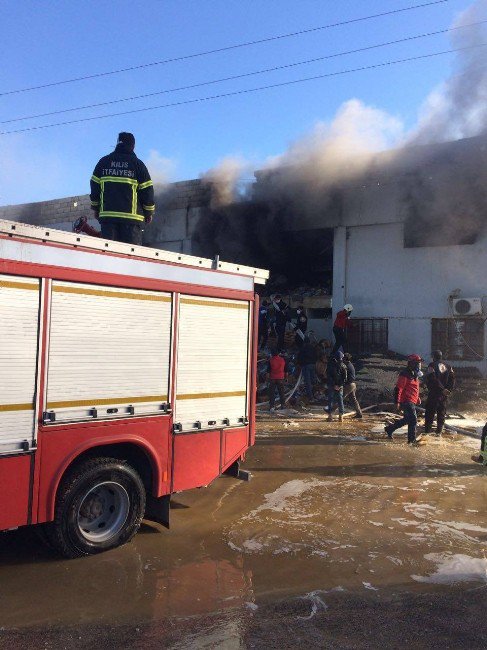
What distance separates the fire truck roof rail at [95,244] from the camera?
12.1 feet

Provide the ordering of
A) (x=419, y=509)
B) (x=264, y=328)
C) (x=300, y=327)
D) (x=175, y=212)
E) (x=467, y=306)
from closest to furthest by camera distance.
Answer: (x=419, y=509) → (x=467, y=306) → (x=300, y=327) → (x=264, y=328) → (x=175, y=212)

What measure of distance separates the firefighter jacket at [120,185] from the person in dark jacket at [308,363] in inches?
311

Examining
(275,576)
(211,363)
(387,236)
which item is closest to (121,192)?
(211,363)

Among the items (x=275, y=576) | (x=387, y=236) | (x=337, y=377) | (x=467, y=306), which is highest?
(x=387, y=236)

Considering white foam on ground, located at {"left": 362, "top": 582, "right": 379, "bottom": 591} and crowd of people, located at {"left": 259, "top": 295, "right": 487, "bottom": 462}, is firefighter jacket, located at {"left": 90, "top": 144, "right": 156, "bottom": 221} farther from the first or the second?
crowd of people, located at {"left": 259, "top": 295, "right": 487, "bottom": 462}

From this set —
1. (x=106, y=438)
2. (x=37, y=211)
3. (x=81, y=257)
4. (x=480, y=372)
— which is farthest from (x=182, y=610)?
(x=37, y=211)

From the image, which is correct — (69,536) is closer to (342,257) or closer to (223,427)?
(223,427)

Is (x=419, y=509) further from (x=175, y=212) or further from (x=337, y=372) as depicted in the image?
(x=175, y=212)

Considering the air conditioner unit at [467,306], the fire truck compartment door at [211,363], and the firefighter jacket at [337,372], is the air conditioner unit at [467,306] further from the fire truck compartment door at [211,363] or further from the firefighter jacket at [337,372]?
the fire truck compartment door at [211,363]

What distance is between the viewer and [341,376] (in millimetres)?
10859

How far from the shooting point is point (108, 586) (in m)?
3.69

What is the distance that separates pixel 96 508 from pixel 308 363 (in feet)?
30.6

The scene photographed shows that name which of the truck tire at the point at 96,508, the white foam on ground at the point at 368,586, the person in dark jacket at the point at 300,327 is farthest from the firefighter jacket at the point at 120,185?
the person in dark jacket at the point at 300,327

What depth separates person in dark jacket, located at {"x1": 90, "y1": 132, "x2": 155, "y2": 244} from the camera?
574cm
